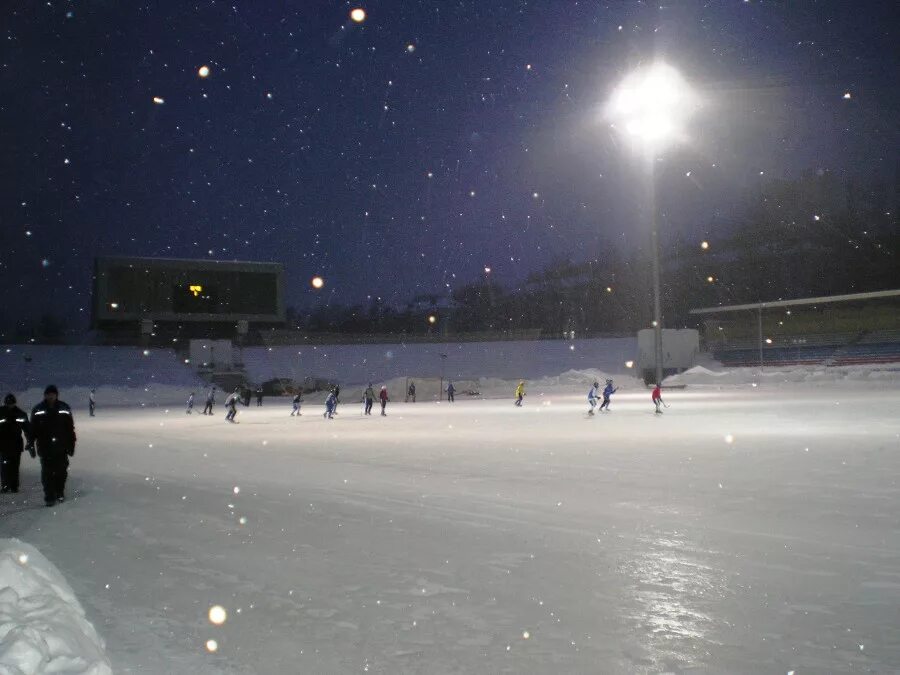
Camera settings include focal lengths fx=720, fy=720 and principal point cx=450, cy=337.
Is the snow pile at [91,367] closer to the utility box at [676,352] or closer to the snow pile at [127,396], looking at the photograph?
the snow pile at [127,396]

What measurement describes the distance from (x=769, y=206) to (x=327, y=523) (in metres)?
82.4

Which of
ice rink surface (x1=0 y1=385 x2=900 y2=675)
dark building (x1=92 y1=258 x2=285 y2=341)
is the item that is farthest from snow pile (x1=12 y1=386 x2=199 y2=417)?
ice rink surface (x1=0 y1=385 x2=900 y2=675)

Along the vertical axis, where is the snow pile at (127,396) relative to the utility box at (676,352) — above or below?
below

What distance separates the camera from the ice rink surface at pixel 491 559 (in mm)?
3977

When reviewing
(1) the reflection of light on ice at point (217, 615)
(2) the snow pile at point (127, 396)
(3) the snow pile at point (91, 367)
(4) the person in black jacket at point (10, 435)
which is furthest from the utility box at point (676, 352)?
(1) the reflection of light on ice at point (217, 615)

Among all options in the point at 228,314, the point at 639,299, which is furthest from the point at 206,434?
the point at 639,299

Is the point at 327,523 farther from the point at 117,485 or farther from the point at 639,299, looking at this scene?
the point at 639,299

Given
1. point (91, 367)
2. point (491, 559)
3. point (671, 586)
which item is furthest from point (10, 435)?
point (91, 367)

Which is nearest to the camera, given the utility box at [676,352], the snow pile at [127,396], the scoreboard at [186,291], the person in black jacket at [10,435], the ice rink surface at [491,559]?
the ice rink surface at [491,559]

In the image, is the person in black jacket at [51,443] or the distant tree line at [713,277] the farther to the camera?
the distant tree line at [713,277]

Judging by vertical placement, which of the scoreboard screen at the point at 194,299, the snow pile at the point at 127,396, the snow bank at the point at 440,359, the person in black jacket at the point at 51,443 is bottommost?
the snow pile at the point at 127,396

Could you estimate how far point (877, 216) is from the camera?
242ft

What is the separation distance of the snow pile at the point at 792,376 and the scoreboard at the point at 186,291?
3320cm

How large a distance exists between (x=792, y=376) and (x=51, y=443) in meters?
45.3
